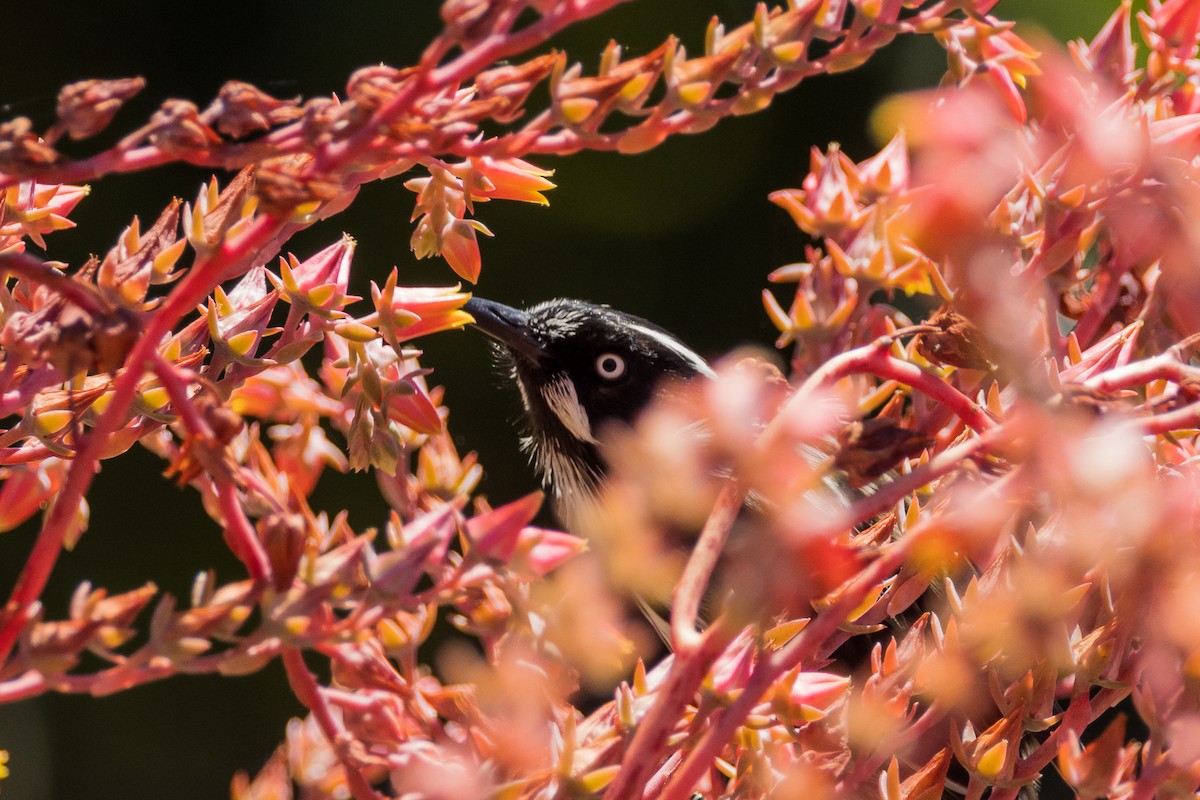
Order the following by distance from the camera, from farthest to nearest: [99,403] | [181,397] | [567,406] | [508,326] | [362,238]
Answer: [362,238] → [567,406] → [508,326] → [99,403] → [181,397]

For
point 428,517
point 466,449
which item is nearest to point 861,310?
point 428,517

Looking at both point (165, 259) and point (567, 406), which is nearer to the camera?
point (165, 259)

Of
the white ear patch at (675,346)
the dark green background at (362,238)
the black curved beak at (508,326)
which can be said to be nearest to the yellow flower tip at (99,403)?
the black curved beak at (508,326)

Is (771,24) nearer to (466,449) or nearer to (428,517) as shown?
(428,517)

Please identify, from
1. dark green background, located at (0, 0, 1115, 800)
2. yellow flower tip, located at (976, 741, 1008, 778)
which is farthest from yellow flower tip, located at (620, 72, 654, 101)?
dark green background, located at (0, 0, 1115, 800)

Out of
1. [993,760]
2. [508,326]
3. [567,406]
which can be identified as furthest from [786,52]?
[567,406]

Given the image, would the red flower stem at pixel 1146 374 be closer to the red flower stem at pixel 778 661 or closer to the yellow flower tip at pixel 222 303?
the red flower stem at pixel 778 661

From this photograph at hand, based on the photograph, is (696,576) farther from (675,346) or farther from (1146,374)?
(675,346)
